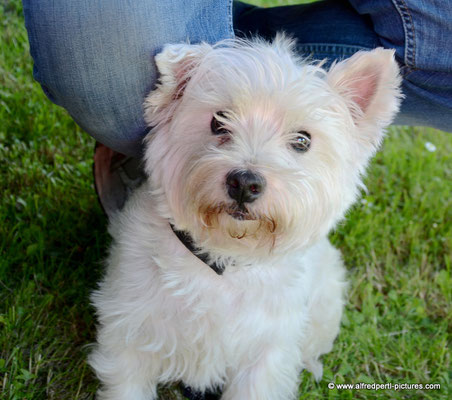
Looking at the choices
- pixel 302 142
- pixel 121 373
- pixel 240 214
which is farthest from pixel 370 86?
pixel 121 373

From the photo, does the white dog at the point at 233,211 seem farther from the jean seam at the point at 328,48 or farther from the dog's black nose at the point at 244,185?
the jean seam at the point at 328,48

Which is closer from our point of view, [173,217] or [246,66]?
[246,66]

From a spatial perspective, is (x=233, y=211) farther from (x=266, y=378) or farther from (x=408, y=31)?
(x=408, y=31)

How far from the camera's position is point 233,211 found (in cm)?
172

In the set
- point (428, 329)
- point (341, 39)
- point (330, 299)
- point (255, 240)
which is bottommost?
point (428, 329)

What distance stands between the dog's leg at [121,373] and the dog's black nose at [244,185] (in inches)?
35.3

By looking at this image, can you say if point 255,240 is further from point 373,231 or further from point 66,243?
point 373,231

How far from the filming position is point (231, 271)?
204 centimetres

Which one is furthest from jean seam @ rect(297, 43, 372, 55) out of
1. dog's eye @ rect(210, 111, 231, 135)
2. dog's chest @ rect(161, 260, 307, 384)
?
dog's chest @ rect(161, 260, 307, 384)

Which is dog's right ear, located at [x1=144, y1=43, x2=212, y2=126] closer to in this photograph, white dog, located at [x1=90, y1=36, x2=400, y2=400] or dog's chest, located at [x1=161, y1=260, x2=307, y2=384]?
white dog, located at [x1=90, y1=36, x2=400, y2=400]

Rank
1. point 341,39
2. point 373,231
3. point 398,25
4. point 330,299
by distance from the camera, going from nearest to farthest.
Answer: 1. point 398,25
2. point 341,39
3. point 330,299
4. point 373,231

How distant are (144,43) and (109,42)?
12 centimetres

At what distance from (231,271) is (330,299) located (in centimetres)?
78

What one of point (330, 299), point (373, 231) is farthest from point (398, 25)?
point (373, 231)
